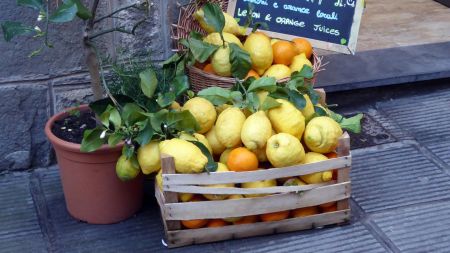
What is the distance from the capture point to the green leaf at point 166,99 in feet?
9.56

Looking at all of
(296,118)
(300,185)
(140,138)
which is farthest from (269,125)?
(140,138)

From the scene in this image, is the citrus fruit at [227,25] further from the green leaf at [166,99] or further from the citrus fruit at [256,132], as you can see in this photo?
the citrus fruit at [256,132]

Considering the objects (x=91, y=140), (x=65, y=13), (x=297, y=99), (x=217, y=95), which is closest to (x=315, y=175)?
(x=297, y=99)

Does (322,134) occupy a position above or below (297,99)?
below

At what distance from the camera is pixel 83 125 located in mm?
3145

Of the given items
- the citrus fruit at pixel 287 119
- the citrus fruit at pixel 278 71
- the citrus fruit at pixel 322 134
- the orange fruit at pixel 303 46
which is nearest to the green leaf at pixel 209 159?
the citrus fruit at pixel 287 119

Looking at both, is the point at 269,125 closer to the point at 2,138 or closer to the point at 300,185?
the point at 300,185

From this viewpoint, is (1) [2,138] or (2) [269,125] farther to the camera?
(1) [2,138]

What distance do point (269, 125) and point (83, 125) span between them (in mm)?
923

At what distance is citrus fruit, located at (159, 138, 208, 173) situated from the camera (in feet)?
8.94

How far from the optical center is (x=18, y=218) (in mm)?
3188

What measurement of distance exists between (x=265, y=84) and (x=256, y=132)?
0.26 metres

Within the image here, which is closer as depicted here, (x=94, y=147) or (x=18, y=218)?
(x=94, y=147)

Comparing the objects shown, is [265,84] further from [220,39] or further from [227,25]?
[227,25]
